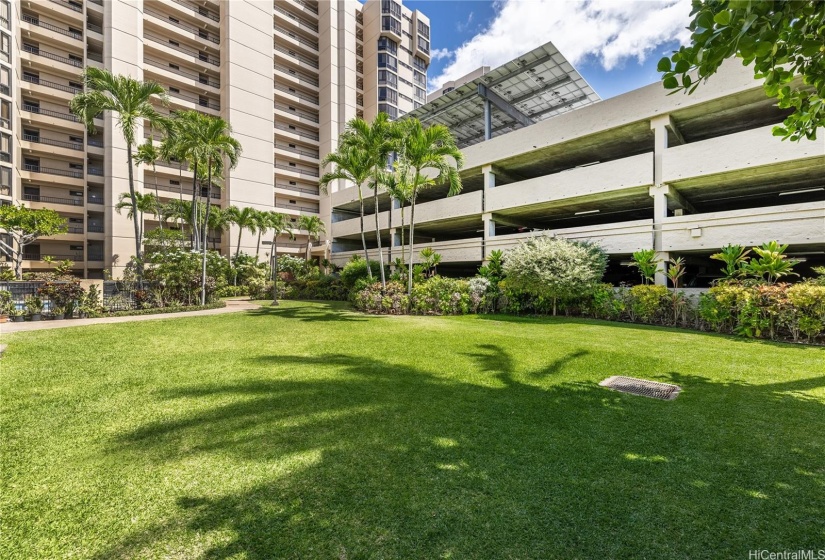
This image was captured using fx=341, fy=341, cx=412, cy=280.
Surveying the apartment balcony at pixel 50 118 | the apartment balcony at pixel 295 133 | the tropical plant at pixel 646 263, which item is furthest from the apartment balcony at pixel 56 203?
the tropical plant at pixel 646 263

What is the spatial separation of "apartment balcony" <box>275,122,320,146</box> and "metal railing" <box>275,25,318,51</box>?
10097mm

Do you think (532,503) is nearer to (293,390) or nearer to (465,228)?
(293,390)

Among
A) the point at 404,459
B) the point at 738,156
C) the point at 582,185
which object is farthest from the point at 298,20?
the point at 404,459

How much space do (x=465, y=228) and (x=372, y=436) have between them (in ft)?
77.5

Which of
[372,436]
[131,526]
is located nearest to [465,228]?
[372,436]

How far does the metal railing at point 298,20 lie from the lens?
1507 inches

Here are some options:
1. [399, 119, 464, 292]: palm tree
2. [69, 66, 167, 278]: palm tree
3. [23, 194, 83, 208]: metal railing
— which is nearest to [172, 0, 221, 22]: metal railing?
[23, 194, 83, 208]: metal railing

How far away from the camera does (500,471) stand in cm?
312

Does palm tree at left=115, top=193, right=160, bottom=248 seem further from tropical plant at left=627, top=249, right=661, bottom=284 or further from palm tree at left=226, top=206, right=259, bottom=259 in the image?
tropical plant at left=627, top=249, right=661, bottom=284

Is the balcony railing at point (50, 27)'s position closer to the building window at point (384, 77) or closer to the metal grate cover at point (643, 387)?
the building window at point (384, 77)

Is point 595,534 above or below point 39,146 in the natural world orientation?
below

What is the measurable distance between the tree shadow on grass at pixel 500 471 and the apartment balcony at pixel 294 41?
44.8 m

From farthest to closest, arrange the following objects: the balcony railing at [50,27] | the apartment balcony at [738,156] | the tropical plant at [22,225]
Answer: the balcony railing at [50,27], the tropical plant at [22,225], the apartment balcony at [738,156]

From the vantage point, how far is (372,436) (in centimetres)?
378
